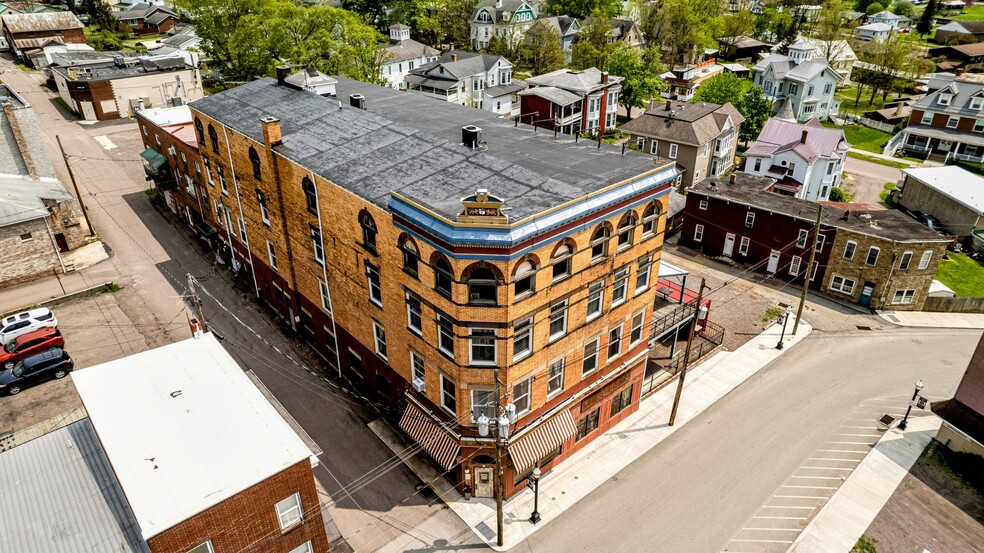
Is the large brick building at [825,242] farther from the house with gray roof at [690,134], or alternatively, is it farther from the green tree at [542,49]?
the green tree at [542,49]

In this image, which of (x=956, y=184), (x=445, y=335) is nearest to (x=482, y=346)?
(x=445, y=335)

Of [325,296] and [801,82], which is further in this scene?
[801,82]

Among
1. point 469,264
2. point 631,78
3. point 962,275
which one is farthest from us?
point 631,78

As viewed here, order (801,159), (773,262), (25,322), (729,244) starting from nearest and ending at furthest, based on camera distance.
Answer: (25,322) → (773,262) → (729,244) → (801,159)

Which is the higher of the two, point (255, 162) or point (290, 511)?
point (255, 162)

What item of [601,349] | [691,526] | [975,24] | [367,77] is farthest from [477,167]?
[975,24]

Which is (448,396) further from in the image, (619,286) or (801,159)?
(801,159)

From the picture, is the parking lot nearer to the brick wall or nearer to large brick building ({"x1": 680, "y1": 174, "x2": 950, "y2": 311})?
the brick wall

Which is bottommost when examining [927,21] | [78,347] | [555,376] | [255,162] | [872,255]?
[78,347]
